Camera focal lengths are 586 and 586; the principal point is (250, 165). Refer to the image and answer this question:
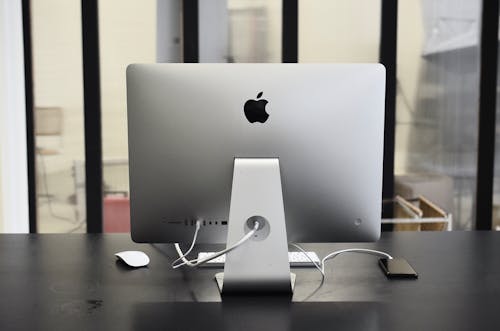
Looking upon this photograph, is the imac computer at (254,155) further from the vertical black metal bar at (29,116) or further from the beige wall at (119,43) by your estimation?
the vertical black metal bar at (29,116)

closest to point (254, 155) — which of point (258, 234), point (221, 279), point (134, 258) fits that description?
point (258, 234)

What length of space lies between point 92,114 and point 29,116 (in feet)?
1.14

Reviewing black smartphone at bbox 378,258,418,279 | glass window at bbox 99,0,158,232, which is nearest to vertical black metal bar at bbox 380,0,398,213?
glass window at bbox 99,0,158,232

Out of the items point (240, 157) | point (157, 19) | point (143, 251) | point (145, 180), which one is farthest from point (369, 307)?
point (157, 19)

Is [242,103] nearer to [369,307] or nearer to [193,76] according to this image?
[193,76]

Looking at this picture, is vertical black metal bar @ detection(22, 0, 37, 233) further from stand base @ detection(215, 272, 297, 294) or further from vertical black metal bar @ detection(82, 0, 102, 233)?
stand base @ detection(215, 272, 297, 294)

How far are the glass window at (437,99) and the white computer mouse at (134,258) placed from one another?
2.03m

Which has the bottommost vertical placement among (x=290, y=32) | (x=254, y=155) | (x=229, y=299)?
(x=229, y=299)

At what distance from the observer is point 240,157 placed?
1.25 metres

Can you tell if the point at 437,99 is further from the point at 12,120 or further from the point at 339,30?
the point at 12,120

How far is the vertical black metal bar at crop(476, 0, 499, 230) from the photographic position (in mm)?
3074

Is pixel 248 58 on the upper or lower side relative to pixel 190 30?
lower

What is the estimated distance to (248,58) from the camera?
10.2ft

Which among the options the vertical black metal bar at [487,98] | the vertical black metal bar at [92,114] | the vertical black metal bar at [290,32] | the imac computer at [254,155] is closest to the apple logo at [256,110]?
the imac computer at [254,155]
